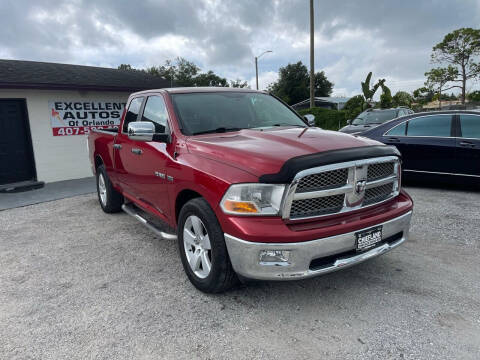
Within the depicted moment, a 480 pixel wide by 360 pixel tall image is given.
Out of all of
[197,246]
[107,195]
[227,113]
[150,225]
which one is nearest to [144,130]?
[227,113]

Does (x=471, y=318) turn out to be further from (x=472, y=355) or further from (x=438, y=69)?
(x=438, y=69)

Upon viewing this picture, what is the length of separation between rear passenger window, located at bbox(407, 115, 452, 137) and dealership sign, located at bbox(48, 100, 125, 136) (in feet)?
24.0

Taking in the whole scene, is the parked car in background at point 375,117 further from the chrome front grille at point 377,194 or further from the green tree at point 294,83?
the green tree at point 294,83

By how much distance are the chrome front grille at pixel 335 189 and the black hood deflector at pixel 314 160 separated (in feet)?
0.12

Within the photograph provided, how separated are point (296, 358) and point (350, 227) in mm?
1016

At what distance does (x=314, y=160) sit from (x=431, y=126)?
5.46m

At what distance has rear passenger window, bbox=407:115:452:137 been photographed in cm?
692

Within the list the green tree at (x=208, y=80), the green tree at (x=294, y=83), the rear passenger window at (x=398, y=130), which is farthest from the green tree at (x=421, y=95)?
the rear passenger window at (x=398, y=130)

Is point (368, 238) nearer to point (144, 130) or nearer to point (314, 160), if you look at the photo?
point (314, 160)

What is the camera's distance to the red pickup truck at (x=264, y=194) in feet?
8.80

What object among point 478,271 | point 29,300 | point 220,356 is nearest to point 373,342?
point 220,356

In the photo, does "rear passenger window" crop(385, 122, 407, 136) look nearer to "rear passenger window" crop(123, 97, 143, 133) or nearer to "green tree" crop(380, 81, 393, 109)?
"rear passenger window" crop(123, 97, 143, 133)

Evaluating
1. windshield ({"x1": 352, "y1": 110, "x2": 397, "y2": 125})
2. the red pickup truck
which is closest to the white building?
the red pickup truck

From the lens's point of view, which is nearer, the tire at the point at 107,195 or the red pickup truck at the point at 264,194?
the red pickup truck at the point at 264,194
